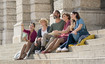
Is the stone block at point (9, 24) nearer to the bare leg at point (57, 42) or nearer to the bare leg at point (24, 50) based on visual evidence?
the bare leg at point (24, 50)

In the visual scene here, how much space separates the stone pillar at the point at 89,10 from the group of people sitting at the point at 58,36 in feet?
8.16

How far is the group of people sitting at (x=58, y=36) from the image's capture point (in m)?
12.2

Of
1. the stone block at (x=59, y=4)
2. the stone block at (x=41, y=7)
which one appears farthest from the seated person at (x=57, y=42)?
the stone block at (x=41, y=7)

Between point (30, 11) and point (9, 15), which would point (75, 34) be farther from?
point (9, 15)

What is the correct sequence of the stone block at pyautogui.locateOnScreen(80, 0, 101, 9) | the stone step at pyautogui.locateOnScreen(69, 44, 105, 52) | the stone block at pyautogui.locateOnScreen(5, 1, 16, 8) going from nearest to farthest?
the stone step at pyautogui.locateOnScreen(69, 44, 105, 52), the stone block at pyautogui.locateOnScreen(80, 0, 101, 9), the stone block at pyautogui.locateOnScreen(5, 1, 16, 8)

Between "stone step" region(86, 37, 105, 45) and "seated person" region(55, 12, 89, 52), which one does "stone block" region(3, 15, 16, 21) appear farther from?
"stone step" region(86, 37, 105, 45)

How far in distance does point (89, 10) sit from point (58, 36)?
12.0 ft

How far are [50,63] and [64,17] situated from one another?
2.69 m

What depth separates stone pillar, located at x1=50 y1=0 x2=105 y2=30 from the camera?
52.7ft

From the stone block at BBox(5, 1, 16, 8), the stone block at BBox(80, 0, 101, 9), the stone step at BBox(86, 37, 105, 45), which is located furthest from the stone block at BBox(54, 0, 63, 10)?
the stone block at BBox(5, 1, 16, 8)

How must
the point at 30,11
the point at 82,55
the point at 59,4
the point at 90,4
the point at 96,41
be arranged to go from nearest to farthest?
the point at 82,55 → the point at 96,41 → the point at 90,4 → the point at 59,4 → the point at 30,11

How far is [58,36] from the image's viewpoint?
1301 centimetres

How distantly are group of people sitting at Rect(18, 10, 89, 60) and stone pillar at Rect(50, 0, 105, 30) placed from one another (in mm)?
2488

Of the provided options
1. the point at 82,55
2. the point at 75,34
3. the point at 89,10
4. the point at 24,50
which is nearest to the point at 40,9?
the point at 89,10
